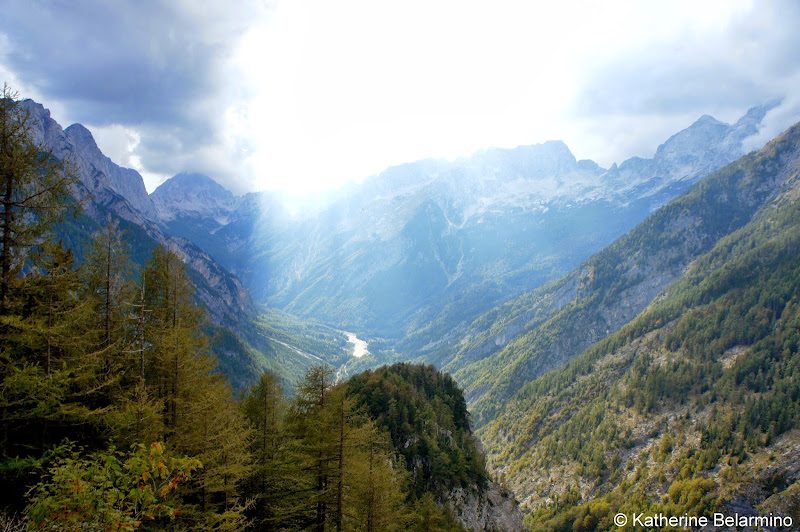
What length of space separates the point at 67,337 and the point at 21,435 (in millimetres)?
4190

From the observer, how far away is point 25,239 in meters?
14.5

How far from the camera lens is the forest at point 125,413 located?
32.4 ft

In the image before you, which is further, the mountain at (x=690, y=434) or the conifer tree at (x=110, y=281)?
the mountain at (x=690, y=434)

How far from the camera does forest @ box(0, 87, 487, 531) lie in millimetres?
9883

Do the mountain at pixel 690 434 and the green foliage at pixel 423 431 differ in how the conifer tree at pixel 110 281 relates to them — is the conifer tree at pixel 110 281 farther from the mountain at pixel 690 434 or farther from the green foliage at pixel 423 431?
the mountain at pixel 690 434

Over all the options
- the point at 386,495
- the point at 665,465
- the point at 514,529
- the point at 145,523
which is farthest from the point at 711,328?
the point at 145,523

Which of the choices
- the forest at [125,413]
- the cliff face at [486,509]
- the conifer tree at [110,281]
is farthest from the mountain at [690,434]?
the conifer tree at [110,281]

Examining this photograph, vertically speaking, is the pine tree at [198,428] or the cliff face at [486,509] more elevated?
the pine tree at [198,428]

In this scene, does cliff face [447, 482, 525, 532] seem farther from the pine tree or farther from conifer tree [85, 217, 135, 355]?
conifer tree [85, 217, 135, 355]

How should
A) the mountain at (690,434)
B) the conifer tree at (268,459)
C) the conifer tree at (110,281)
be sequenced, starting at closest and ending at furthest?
the conifer tree at (110,281) → the conifer tree at (268,459) → the mountain at (690,434)

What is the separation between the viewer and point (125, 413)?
1535 centimetres

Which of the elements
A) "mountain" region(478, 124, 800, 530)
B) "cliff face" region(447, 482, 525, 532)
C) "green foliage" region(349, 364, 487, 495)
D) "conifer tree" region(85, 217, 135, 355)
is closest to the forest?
"conifer tree" region(85, 217, 135, 355)

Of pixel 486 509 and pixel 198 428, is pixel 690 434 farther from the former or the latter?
pixel 198 428

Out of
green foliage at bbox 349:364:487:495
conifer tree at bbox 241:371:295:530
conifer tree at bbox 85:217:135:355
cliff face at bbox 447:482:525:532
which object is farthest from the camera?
green foliage at bbox 349:364:487:495
